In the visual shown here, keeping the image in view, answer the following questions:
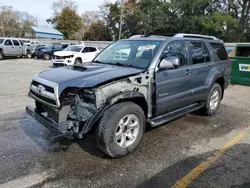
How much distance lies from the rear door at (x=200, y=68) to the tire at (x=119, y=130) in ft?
5.44

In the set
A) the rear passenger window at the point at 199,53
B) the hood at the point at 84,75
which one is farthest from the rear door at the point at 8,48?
the rear passenger window at the point at 199,53

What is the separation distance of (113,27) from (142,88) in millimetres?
40700

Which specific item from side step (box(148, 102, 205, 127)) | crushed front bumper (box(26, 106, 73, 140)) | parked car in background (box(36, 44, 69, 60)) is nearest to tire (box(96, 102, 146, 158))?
side step (box(148, 102, 205, 127))

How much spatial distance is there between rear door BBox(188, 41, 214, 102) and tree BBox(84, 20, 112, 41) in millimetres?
40293

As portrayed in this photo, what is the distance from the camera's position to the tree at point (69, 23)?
50750 millimetres

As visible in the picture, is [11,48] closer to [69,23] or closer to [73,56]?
[73,56]

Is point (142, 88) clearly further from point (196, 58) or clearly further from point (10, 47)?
point (10, 47)

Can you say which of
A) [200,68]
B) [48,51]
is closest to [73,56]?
[48,51]

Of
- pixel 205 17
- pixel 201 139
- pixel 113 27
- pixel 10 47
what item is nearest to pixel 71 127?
pixel 201 139

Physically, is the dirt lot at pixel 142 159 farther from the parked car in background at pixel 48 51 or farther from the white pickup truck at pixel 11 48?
the parked car in background at pixel 48 51

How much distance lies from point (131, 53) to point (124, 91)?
112 centimetres

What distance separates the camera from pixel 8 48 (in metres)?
20.0

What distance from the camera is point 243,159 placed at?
136 inches

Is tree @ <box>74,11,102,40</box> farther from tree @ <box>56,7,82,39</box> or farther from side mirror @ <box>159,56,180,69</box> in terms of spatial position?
side mirror @ <box>159,56,180,69</box>
